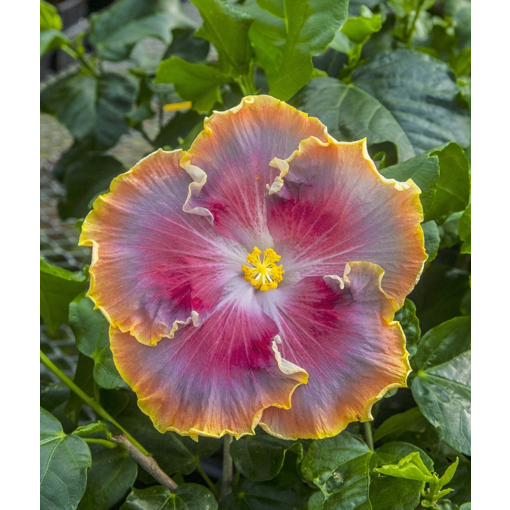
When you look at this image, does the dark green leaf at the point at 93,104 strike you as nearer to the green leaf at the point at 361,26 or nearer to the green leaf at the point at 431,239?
the green leaf at the point at 361,26

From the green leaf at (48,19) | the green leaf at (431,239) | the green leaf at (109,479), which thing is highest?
the green leaf at (48,19)

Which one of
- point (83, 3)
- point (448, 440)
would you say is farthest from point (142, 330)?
point (83, 3)

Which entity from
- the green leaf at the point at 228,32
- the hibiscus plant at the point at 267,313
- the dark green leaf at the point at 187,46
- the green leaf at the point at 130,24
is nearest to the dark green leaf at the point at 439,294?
the hibiscus plant at the point at 267,313

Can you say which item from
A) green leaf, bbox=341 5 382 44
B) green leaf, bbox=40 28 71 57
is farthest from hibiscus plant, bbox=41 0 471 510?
green leaf, bbox=40 28 71 57

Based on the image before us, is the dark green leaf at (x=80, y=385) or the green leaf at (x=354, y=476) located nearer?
the green leaf at (x=354, y=476)

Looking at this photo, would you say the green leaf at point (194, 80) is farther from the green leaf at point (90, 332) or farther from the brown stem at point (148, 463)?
the brown stem at point (148, 463)

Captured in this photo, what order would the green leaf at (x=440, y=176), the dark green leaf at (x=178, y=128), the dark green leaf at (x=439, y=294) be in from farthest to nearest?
the dark green leaf at (x=178, y=128) < the dark green leaf at (x=439, y=294) < the green leaf at (x=440, y=176)

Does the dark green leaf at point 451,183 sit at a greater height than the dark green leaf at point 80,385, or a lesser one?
greater

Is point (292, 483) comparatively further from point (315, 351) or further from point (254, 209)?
point (254, 209)

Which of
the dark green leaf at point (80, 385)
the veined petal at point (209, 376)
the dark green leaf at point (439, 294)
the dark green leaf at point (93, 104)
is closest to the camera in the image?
the veined petal at point (209, 376)

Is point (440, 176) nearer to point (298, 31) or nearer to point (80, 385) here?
point (298, 31)
